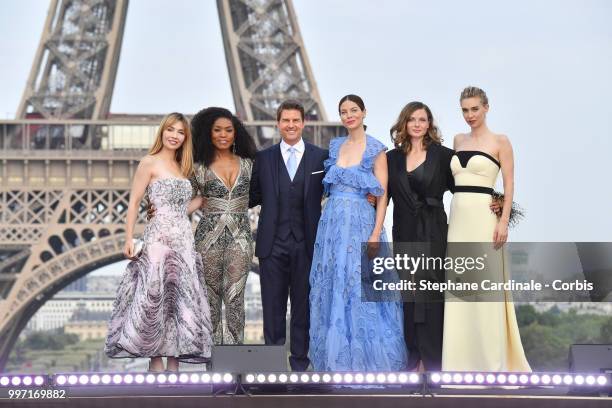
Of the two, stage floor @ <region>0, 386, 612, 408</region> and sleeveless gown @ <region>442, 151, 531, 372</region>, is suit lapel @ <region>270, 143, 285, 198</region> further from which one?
stage floor @ <region>0, 386, 612, 408</region>

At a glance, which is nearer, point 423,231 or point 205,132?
point 423,231

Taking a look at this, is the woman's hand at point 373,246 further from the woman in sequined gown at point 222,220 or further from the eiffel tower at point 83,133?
the eiffel tower at point 83,133

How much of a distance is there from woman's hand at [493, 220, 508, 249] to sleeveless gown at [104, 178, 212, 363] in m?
2.10

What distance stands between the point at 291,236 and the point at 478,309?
1417mm

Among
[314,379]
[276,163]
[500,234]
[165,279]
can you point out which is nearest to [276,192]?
[276,163]

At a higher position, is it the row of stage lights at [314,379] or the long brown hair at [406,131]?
the long brown hair at [406,131]

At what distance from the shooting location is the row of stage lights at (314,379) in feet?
24.3

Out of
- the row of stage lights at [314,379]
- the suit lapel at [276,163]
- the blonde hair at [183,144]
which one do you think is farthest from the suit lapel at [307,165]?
the row of stage lights at [314,379]

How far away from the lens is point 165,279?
874 centimetres

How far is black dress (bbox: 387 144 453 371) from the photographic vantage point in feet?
28.2

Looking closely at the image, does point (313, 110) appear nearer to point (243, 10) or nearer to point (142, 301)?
point (243, 10)

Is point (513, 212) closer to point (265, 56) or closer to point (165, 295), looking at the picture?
point (165, 295)

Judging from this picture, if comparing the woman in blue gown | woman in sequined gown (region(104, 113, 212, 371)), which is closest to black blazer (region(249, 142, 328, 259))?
the woman in blue gown

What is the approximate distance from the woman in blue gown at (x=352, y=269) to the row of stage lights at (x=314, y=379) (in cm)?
88
